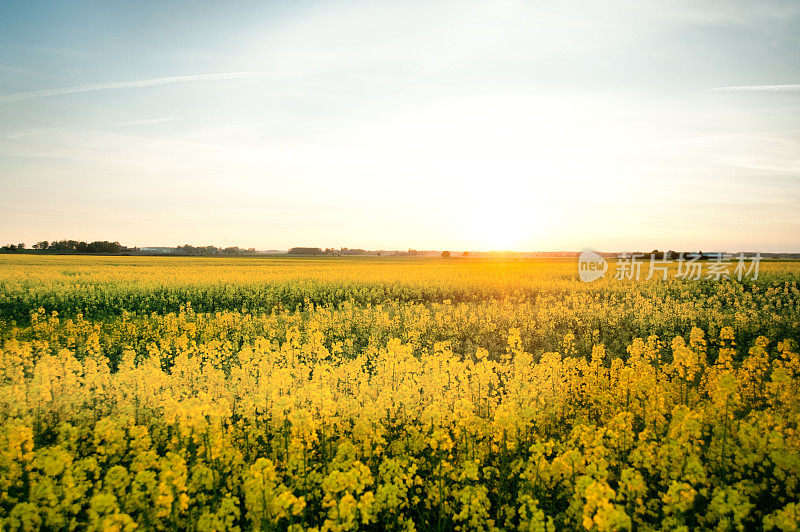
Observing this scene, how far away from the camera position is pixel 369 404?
5941 mm

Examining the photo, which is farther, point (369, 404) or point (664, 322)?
point (664, 322)

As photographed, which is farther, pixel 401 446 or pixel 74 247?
pixel 74 247

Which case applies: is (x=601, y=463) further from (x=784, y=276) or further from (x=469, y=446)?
(x=784, y=276)

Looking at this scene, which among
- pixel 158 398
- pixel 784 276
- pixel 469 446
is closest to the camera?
pixel 469 446

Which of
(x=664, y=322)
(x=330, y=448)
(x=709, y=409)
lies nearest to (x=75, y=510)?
(x=330, y=448)

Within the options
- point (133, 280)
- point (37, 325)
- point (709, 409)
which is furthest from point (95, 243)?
point (709, 409)

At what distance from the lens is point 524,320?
15.5m

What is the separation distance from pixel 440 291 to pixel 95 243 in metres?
111

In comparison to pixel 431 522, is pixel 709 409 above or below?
above

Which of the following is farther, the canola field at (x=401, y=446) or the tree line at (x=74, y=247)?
the tree line at (x=74, y=247)

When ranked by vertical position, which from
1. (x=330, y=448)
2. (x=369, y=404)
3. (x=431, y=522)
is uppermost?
(x=369, y=404)

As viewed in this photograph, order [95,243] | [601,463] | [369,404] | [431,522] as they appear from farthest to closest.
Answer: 1. [95,243]
2. [369,404]
3. [431,522]
4. [601,463]

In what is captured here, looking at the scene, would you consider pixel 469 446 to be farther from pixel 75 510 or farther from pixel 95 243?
pixel 95 243

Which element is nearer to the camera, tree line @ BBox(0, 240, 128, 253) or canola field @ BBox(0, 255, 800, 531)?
canola field @ BBox(0, 255, 800, 531)
